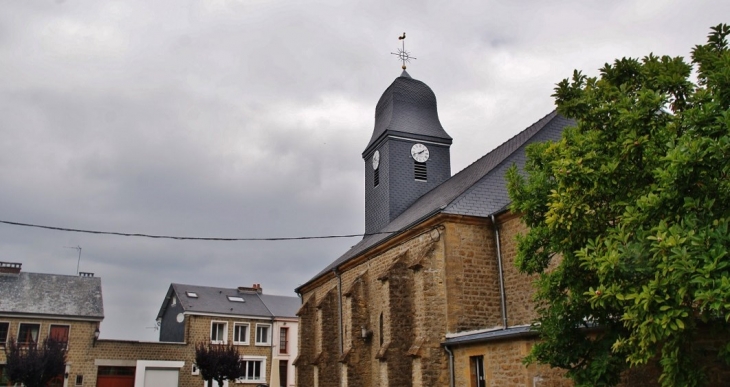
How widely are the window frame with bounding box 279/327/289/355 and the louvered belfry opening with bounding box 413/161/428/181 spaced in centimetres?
1823

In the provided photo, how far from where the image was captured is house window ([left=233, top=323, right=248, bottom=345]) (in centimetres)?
3678

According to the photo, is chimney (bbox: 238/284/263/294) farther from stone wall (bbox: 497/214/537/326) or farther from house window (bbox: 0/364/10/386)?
stone wall (bbox: 497/214/537/326)

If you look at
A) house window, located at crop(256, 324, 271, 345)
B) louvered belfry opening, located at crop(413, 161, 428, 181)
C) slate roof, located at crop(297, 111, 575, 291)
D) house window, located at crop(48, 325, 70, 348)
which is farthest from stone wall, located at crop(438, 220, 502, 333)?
house window, located at crop(256, 324, 271, 345)

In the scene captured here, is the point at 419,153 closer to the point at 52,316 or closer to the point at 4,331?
the point at 52,316

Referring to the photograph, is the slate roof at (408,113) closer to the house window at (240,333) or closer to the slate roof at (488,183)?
the slate roof at (488,183)

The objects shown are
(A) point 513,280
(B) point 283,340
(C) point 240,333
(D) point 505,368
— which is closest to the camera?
(D) point 505,368

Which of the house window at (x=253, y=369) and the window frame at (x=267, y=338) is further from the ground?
the window frame at (x=267, y=338)

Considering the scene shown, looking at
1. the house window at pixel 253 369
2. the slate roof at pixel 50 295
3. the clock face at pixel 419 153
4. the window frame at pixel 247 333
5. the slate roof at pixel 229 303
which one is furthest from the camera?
the window frame at pixel 247 333

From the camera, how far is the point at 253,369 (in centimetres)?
3656

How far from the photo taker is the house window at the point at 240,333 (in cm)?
3678

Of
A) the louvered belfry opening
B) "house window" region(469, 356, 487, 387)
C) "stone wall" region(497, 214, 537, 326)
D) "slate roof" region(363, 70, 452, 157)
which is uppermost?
"slate roof" region(363, 70, 452, 157)

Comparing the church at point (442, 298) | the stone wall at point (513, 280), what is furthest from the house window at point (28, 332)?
the stone wall at point (513, 280)

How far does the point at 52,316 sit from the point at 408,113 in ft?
69.0

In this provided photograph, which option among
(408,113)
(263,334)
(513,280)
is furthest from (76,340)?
(513,280)
